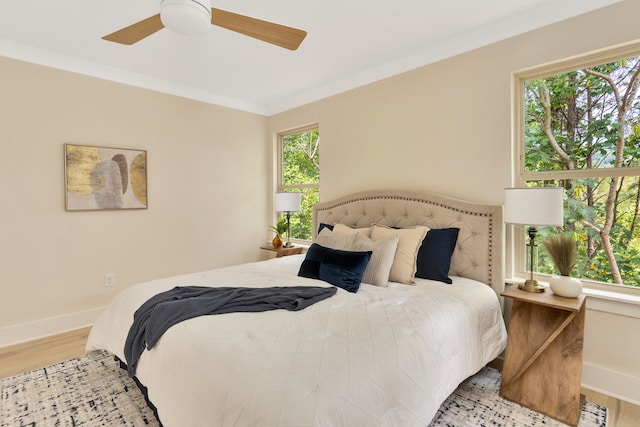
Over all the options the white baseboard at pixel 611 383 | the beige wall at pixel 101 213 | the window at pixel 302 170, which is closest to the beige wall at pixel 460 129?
the white baseboard at pixel 611 383

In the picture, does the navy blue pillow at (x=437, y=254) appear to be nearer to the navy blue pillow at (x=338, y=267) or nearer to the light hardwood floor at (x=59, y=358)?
the navy blue pillow at (x=338, y=267)

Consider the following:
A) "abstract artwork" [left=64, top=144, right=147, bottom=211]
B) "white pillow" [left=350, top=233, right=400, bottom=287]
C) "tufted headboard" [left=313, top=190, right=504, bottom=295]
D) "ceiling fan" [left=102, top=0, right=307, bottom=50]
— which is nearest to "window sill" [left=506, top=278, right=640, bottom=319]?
"tufted headboard" [left=313, top=190, right=504, bottom=295]

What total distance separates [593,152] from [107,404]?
11.8 feet

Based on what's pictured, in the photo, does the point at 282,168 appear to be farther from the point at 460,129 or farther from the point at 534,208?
the point at 534,208

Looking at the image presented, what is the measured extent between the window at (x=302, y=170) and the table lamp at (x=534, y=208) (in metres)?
2.38

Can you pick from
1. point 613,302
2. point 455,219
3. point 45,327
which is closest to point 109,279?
point 45,327

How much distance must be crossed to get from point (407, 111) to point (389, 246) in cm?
145

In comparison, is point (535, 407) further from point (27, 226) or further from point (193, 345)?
point (27, 226)

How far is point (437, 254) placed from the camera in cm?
244

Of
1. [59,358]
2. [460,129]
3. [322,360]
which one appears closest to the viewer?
[322,360]

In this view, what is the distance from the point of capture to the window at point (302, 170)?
13.8 feet

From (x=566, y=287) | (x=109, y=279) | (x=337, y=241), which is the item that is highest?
(x=337, y=241)

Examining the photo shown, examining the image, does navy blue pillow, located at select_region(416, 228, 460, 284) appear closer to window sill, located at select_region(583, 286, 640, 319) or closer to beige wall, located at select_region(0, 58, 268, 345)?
window sill, located at select_region(583, 286, 640, 319)

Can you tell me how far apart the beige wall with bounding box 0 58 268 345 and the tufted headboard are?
1858 mm
